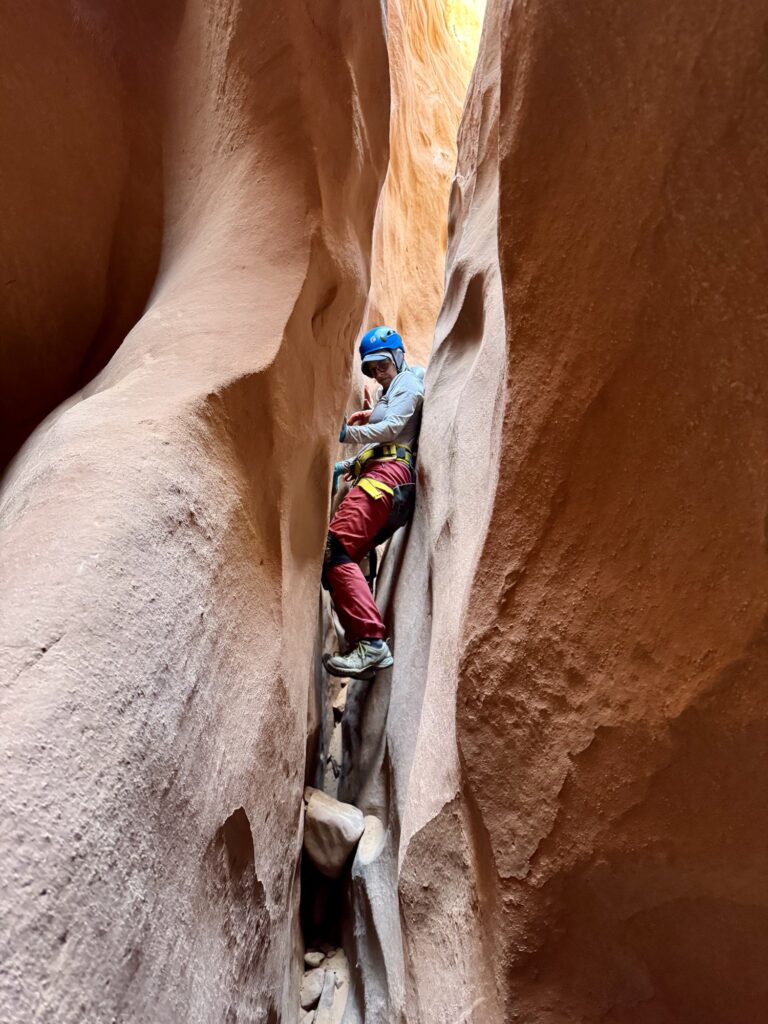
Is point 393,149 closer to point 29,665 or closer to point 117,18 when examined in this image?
point 117,18

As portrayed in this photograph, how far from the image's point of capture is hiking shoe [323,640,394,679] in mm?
2781

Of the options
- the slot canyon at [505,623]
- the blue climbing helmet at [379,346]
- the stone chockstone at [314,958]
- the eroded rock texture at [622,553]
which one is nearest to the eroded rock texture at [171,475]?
the slot canyon at [505,623]

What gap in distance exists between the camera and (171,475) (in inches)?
55.9

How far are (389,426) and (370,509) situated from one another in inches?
17.3

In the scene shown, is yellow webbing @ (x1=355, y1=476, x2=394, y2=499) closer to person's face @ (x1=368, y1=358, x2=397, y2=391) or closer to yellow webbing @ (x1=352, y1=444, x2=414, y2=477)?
yellow webbing @ (x1=352, y1=444, x2=414, y2=477)

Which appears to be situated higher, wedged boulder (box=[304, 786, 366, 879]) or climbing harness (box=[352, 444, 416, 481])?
climbing harness (box=[352, 444, 416, 481])

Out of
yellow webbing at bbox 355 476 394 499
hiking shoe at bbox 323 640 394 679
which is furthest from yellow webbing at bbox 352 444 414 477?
hiking shoe at bbox 323 640 394 679

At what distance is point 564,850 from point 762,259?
1001mm

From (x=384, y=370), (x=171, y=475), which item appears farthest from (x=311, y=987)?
(x=384, y=370)

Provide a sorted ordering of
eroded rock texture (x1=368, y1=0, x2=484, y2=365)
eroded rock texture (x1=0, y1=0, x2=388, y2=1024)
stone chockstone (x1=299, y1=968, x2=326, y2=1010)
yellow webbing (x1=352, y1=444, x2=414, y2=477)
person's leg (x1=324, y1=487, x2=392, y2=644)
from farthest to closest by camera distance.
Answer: eroded rock texture (x1=368, y1=0, x2=484, y2=365) → yellow webbing (x1=352, y1=444, x2=414, y2=477) → person's leg (x1=324, y1=487, x2=392, y2=644) → stone chockstone (x1=299, y1=968, x2=326, y2=1010) → eroded rock texture (x1=0, y1=0, x2=388, y2=1024)

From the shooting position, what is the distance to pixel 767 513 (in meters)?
1.02

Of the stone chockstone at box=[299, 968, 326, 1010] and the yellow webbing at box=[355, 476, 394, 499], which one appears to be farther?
the yellow webbing at box=[355, 476, 394, 499]

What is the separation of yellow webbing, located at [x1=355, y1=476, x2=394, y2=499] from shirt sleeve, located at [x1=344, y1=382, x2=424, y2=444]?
223 mm

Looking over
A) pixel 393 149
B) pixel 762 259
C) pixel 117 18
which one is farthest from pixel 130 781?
pixel 393 149
